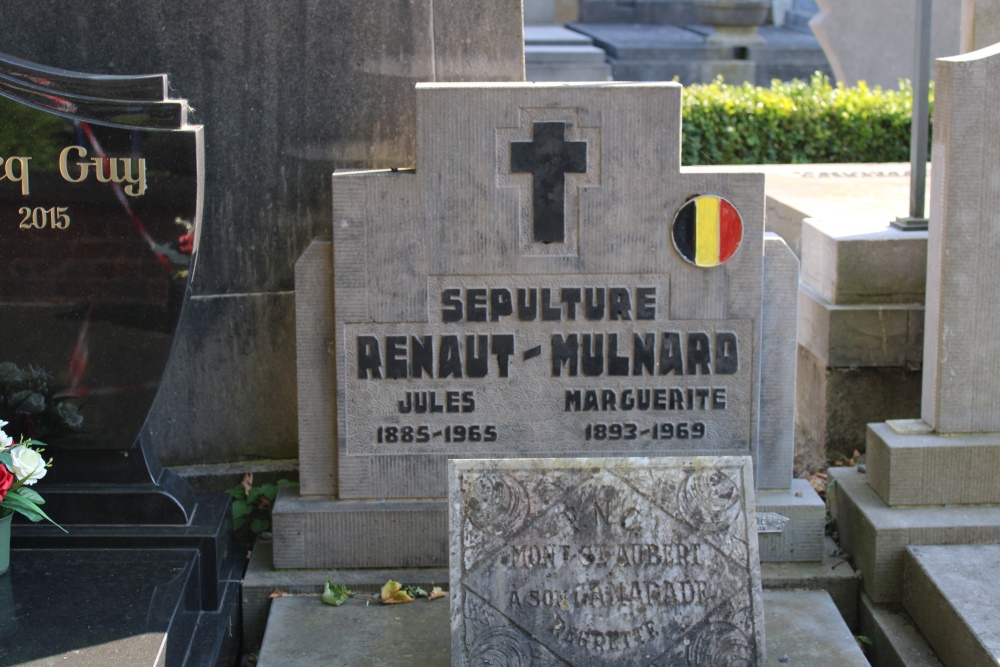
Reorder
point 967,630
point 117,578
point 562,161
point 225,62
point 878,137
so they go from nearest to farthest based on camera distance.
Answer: point 967,630 → point 117,578 → point 562,161 → point 225,62 → point 878,137

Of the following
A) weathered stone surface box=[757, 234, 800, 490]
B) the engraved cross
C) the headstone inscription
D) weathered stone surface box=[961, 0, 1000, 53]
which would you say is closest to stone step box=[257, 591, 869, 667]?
weathered stone surface box=[757, 234, 800, 490]

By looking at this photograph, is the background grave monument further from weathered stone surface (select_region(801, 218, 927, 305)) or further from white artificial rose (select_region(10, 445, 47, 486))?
white artificial rose (select_region(10, 445, 47, 486))

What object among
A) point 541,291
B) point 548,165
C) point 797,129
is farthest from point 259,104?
point 797,129

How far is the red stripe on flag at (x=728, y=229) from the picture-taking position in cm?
418

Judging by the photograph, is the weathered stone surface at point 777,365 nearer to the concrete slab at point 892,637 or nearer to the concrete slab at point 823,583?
the concrete slab at point 823,583

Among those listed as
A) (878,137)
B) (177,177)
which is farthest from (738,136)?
(177,177)

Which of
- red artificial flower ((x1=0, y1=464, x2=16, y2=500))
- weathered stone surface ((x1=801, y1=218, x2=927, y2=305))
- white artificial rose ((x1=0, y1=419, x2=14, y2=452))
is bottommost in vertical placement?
red artificial flower ((x1=0, y1=464, x2=16, y2=500))

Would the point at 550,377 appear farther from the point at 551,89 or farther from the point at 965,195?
the point at 965,195

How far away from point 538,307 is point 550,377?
250mm

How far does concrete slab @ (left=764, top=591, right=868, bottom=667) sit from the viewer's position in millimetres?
3785

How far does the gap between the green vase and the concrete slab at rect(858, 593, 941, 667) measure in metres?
2.81

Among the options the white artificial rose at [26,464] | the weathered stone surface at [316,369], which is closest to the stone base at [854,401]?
the weathered stone surface at [316,369]

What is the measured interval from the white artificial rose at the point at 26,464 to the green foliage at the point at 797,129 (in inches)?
259

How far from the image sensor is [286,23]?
14.7ft
